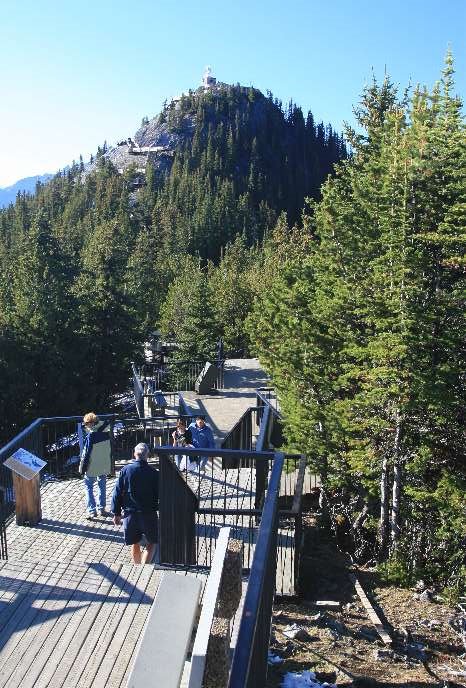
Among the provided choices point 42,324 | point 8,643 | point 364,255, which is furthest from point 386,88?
point 42,324

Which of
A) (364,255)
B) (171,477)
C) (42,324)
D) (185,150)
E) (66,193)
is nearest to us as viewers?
(171,477)

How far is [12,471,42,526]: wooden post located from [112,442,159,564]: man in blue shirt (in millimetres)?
1768

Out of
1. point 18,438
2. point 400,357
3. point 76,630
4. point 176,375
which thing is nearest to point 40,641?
point 76,630

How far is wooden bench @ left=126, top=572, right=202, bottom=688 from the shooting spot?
3404 millimetres

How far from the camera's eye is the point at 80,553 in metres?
7.25

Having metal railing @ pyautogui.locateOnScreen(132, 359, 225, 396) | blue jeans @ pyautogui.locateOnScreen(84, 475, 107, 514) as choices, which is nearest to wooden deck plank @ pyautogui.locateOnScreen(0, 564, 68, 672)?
blue jeans @ pyautogui.locateOnScreen(84, 475, 107, 514)

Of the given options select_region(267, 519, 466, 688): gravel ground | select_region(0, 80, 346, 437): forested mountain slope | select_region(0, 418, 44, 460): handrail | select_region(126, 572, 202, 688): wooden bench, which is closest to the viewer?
select_region(126, 572, 202, 688): wooden bench

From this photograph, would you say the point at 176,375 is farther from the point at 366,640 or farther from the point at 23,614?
the point at 23,614

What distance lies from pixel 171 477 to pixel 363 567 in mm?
6875

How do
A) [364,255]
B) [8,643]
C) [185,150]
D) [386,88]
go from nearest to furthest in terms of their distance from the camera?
[8,643]
[364,255]
[386,88]
[185,150]

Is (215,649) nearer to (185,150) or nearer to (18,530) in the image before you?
→ (18,530)

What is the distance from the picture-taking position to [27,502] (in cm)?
819

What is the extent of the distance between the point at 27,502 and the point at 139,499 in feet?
7.28

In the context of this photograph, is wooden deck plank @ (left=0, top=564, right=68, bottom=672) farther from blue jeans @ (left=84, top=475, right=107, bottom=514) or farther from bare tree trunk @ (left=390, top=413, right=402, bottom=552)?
bare tree trunk @ (left=390, top=413, right=402, bottom=552)
